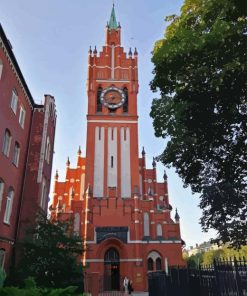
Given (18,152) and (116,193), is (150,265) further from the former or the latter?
(18,152)

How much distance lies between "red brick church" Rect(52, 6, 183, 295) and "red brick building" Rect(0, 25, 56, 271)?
11.9 m

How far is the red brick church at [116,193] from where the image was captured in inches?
1307

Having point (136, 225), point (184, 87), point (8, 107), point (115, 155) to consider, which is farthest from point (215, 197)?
point (8, 107)

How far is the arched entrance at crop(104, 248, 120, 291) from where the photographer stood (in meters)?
32.5

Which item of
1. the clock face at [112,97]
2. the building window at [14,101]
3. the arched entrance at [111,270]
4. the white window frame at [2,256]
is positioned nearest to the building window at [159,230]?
the arched entrance at [111,270]

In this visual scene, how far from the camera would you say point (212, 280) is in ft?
29.7

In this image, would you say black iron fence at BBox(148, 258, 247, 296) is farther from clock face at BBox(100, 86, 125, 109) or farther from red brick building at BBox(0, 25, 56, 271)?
clock face at BBox(100, 86, 125, 109)

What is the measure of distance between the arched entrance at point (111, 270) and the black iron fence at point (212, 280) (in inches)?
773

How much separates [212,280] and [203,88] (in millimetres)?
7230

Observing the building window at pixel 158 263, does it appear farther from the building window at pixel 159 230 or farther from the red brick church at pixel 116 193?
the building window at pixel 159 230

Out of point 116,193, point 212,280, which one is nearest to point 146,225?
point 116,193

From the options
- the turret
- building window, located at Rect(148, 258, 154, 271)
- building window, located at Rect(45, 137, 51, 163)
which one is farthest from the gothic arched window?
building window, located at Rect(148, 258, 154, 271)

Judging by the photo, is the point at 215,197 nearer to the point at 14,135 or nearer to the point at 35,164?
the point at 35,164

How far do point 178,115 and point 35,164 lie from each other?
10642 mm
